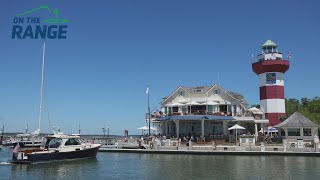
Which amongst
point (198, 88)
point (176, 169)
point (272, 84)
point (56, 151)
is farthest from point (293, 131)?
point (56, 151)

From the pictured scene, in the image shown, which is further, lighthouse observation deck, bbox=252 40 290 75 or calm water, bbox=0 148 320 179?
lighthouse observation deck, bbox=252 40 290 75

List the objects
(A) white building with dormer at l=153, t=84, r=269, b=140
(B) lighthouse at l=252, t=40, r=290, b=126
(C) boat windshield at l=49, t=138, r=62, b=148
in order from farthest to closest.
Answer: (B) lighthouse at l=252, t=40, r=290, b=126
(A) white building with dormer at l=153, t=84, r=269, b=140
(C) boat windshield at l=49, t=138, r=62, b=148

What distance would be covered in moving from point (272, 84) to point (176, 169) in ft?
93.5

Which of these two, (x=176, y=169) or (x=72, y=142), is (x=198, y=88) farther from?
(x=176, y=169)

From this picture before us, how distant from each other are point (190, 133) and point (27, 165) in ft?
82.1

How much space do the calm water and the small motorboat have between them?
745 millimetres

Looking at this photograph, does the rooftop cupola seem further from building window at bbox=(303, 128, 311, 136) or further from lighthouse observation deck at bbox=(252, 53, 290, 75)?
building window at bbox=(303, 128, 311, 136)

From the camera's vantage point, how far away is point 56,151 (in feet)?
122

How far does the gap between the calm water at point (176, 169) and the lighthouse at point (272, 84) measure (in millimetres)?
15734

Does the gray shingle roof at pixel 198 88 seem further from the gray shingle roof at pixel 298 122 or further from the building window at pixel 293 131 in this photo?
the building window at pixel 293 131

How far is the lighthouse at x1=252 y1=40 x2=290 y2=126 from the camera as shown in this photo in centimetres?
5331

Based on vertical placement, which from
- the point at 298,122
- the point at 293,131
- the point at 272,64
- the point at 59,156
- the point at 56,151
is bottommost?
the point at 59,156

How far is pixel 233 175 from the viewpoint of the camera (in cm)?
2700

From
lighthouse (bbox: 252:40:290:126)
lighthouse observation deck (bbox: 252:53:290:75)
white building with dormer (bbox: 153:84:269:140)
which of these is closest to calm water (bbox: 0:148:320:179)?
white building with dormer (bbox: 153:84:269:140)
